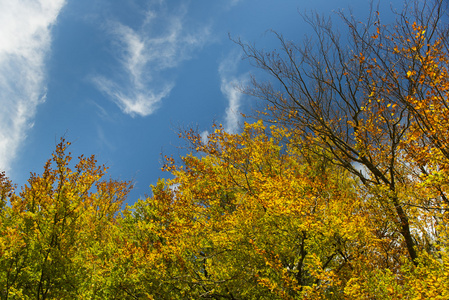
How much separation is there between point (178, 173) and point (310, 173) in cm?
597

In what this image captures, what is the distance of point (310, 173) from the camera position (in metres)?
11.0

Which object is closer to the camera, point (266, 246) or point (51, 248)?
point (51, 248)

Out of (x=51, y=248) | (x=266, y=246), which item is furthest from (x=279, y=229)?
(x=51, y=248)

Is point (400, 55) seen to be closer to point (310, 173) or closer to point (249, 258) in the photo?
point (310, 173)

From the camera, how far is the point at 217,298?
23.2ft

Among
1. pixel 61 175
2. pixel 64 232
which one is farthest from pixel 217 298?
pixel 61 175

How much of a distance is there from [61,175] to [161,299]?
416cm

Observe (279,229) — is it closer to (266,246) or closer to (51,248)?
(266,246)

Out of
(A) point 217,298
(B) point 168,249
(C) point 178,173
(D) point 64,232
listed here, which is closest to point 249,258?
(A) point 217,298

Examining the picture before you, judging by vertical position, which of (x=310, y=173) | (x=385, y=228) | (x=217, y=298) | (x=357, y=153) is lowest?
(x=217, y=298)

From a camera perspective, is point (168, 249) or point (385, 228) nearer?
point (168, 249)

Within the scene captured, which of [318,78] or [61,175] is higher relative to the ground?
[318,78]

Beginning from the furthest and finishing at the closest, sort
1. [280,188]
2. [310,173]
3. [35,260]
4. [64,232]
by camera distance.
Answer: [310,173] → [280,188] → [35,260] → [64,232]

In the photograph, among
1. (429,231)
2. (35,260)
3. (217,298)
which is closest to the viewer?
(35,260)
